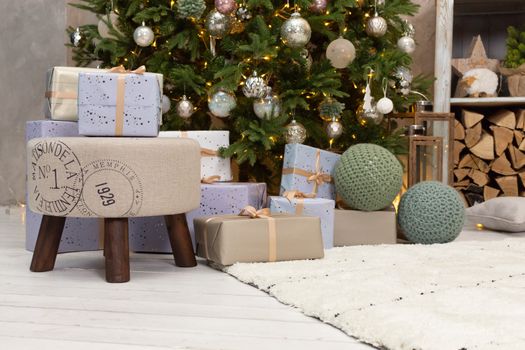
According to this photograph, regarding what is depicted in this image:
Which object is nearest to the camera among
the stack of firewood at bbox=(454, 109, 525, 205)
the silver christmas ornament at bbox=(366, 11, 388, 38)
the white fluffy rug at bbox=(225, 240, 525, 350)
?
the white fluffy rug at bbox=(225, 240, 525, 350)

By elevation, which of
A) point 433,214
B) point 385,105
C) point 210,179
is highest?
point 385,105

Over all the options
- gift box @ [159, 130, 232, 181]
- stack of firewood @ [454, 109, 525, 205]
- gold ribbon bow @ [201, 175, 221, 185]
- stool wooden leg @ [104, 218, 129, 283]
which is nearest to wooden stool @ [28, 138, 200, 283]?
stool wooden leg @ [104, 218, 129, 283]

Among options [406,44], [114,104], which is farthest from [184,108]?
[406,44]

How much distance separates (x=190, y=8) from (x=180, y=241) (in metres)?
1.01

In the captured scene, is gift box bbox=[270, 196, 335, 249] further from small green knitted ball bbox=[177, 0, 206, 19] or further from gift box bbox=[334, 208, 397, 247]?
small green knitted ball bbox=[177, 0, 206, 19]

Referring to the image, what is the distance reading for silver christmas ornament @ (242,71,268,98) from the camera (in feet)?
8.78

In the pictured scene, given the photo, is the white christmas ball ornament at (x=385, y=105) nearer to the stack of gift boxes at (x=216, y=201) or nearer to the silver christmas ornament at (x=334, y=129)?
the silver christmas ornament at (x=334, y=129)

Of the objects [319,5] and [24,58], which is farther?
[24,58]

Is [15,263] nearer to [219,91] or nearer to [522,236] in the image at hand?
[219,91]

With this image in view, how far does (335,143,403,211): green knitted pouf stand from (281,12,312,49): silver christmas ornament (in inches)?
18.1

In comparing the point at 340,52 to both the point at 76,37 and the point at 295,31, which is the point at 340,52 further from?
the point at 76,37

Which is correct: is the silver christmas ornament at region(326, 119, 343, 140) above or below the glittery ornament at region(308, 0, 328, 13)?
below

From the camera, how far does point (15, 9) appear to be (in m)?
3.86

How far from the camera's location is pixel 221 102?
272 centimetres
